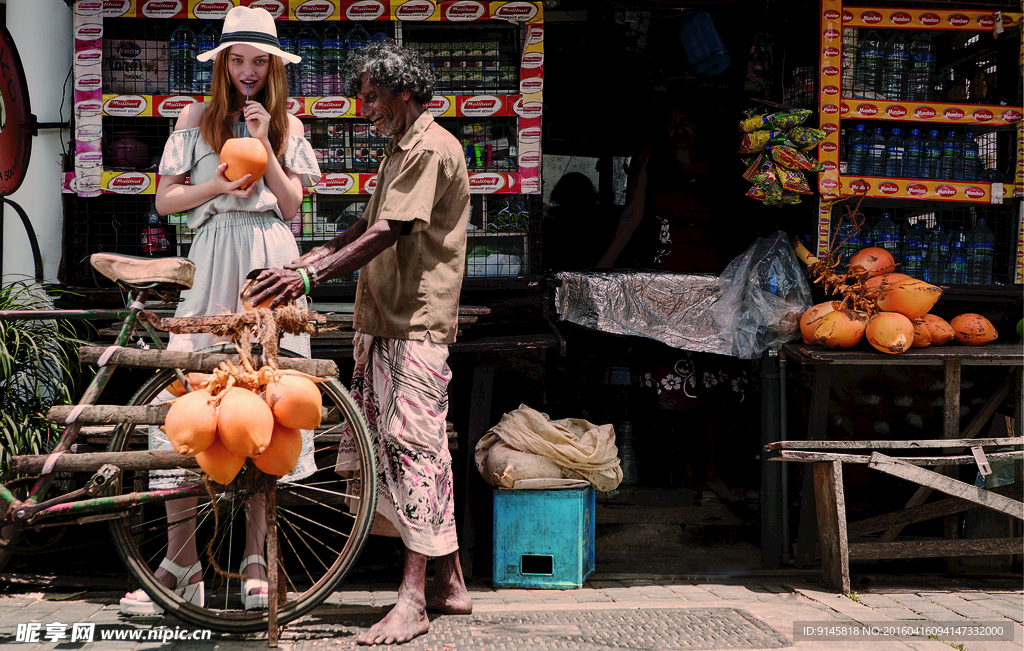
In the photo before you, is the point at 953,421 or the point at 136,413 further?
the point at 953,421

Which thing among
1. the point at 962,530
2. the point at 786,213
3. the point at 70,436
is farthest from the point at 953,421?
the point at 70,436

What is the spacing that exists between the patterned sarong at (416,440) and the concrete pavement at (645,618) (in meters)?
0.42

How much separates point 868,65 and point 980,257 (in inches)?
55.7

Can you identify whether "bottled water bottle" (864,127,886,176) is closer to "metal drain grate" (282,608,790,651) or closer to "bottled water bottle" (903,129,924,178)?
"bottled water bottle" (903,129,924,178)

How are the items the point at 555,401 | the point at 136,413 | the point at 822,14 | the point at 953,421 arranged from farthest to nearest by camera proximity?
the point at 555,401
the point at 822,14
the point at 953,421
the point at 136,413

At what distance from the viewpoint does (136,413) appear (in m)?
2.81

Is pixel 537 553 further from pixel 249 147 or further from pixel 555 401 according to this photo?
pixel 249 147

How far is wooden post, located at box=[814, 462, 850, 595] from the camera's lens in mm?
3975

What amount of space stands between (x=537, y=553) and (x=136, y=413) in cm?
204

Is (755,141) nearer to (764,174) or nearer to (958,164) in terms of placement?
(764,174)

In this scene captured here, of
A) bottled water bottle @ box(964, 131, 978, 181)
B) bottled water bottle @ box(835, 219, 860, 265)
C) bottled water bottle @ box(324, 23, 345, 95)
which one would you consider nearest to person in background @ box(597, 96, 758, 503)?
bottled water bottle @ box(835, 219, 860, 265)

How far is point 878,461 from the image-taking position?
157 inches

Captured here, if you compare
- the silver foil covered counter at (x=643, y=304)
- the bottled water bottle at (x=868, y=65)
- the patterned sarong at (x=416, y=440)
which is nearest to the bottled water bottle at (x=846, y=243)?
the bottled water bottle at (x=868, y=65)

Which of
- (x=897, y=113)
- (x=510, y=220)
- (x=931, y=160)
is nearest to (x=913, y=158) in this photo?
(x=931, y=160)
